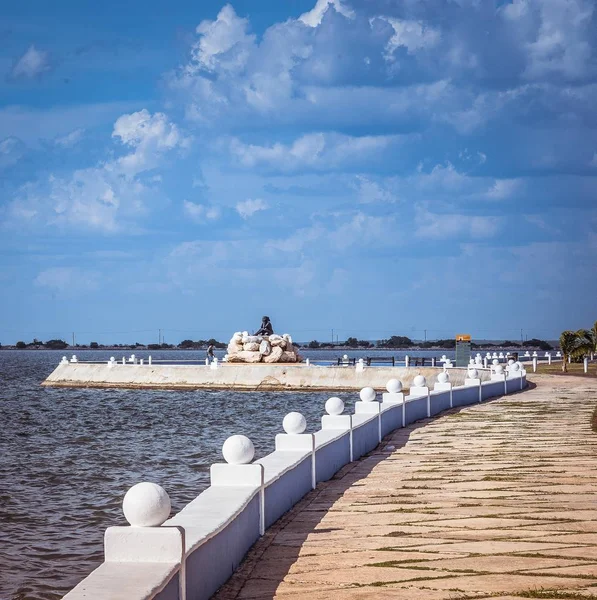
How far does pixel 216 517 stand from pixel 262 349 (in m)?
47.0

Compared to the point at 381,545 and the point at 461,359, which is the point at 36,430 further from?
the point at 381,545

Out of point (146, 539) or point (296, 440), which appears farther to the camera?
point (296, 440)

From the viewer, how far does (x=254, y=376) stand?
172ft

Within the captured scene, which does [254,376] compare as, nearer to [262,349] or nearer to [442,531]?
[262,349]

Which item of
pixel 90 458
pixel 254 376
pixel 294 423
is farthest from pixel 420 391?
pixel 254 376

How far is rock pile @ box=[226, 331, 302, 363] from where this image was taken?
2125 inches

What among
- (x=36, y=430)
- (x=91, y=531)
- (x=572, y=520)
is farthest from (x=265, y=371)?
(x=572, y=520)

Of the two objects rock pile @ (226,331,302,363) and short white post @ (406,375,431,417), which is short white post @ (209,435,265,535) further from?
rock pile @ (226,331,302,363)

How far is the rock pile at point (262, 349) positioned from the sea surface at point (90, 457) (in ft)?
8.05

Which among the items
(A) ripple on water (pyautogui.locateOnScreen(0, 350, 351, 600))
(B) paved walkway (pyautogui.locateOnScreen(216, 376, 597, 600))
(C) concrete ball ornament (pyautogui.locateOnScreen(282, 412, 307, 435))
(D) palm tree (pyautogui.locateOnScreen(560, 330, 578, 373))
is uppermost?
(D) palm tree (pyautogui.locateOnScreen(560, 330, 578, 373))

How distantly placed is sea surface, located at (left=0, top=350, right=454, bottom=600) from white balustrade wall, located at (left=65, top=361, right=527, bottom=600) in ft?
8.39

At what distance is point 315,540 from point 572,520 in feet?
8.16

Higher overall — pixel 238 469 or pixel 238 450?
pixel 238 450

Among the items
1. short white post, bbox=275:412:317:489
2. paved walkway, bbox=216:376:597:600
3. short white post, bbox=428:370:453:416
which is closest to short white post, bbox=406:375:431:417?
short white post, bbox=428:370:453:416
